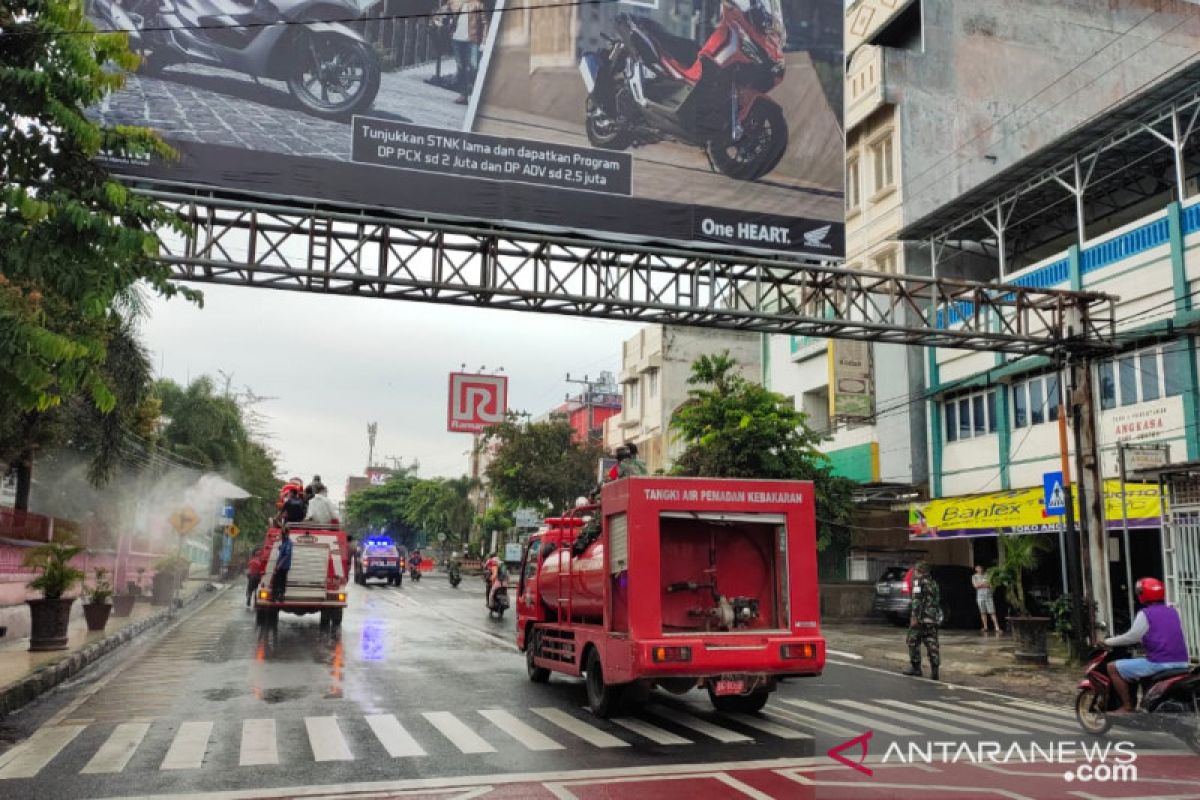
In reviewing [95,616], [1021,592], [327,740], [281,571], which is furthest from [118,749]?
[1021,592]

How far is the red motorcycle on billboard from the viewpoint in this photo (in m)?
17.2

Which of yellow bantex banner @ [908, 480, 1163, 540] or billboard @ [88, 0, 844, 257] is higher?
billboard @ [88, 0, 844, 257]

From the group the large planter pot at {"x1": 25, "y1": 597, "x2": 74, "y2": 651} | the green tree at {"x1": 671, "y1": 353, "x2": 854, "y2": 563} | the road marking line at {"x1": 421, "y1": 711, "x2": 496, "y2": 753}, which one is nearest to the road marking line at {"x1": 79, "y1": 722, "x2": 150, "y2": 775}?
the road marking line at {"x1": 421, "y1": 711, "x2": 496, "y2": 753}

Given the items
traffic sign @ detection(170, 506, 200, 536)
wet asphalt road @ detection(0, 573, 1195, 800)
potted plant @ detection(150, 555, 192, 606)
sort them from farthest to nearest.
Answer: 1. potted plant @ detection(150, 555, 192, 606)
2. traffic sign @ detection(170, 506, 200, 536)
3. wet asphalt road @ detection(0, 573, 1195, 800)

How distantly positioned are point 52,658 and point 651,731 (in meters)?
9.65

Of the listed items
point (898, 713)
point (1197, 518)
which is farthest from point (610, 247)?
point (1197, 518)

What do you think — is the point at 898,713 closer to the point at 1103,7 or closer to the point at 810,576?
the point at 810,576

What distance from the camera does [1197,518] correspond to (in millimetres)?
14227

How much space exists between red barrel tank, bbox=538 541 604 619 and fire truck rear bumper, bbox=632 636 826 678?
4.37 feet

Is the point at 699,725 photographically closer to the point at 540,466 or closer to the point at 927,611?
the point at 927,611

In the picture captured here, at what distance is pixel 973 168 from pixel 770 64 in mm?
14991

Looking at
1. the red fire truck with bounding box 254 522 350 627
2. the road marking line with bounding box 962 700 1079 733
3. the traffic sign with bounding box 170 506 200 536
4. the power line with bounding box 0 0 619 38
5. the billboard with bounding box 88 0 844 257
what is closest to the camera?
the road marking line with bounding box 962 700 1079 733

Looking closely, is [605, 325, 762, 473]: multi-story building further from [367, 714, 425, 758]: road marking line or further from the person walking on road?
[367, 714, 425, 758]: road marking line

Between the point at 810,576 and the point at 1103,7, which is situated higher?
the point at 1103,7
